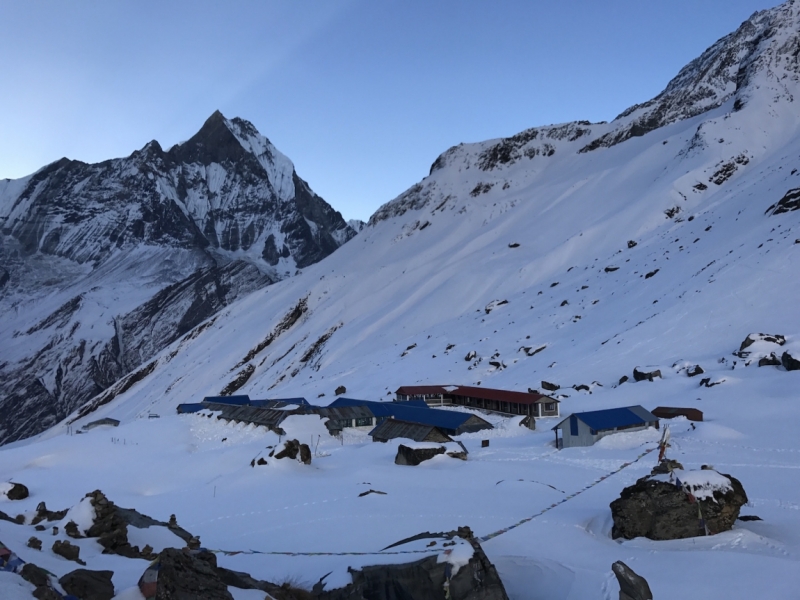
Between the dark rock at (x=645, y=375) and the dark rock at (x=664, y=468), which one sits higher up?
the dark rock at (x=664, y=468)

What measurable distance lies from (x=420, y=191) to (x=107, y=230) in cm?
9255

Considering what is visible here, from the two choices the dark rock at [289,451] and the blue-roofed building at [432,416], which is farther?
the blue-roofed building at [432,416]

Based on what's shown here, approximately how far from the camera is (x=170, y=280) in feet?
454

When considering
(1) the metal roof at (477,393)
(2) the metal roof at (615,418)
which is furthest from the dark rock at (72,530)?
(1) the metal roof at (477,393)

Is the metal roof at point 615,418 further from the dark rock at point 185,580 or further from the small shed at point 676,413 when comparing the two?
the dark rock at point 185,580

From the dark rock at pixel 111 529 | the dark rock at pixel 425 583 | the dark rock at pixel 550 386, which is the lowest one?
the dark rock at pixel 550 386

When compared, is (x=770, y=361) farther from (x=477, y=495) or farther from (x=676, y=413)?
(x=477, y=495)

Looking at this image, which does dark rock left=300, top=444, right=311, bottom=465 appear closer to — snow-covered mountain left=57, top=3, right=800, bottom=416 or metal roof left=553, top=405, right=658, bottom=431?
metal roof left=553, top=405, right=658, bottom=431

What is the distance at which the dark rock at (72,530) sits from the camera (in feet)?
37.8

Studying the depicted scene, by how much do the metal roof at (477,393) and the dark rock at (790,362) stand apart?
40.3 feet

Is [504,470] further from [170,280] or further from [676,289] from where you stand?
[170,280]

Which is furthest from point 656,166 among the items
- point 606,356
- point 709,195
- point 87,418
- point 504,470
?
point 87,418

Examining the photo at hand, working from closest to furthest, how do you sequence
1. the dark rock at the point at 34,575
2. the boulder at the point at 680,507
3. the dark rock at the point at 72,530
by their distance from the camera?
the dark rock at the point at 34,575, the boulder at the point at 680,507, the dark rock at the point at 72,530

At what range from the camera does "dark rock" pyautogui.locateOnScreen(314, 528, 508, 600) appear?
8406 mm
